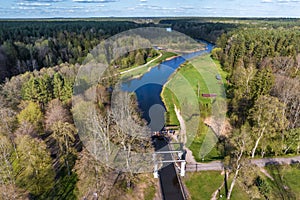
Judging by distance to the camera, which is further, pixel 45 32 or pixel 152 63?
pixel 45 32

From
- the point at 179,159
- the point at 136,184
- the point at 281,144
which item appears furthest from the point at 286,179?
the point at 136,184

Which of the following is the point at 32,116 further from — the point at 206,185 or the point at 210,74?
the point at 210,74

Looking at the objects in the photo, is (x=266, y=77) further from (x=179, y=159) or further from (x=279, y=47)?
(x=279, y=47)

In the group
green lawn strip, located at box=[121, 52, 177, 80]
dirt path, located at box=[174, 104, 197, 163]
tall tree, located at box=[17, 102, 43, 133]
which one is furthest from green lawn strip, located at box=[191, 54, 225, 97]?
tall tree, located at box=[17, 102, 43, 133]

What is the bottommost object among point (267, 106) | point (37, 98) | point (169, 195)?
point (169, 195)

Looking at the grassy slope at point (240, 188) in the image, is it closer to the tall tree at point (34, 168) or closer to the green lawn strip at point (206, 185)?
the green lawn strip at point (206, 185)
